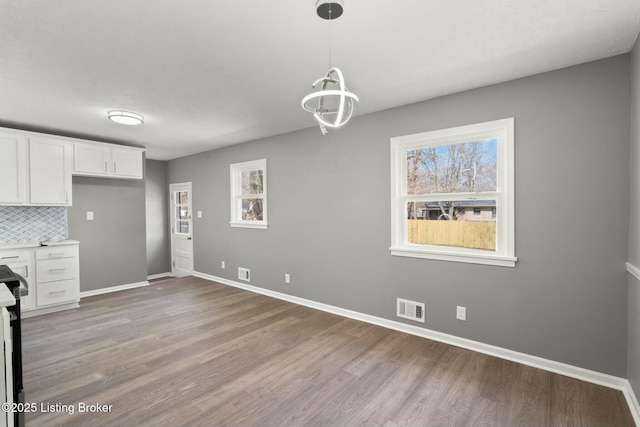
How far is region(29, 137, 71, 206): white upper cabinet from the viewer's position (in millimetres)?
4027

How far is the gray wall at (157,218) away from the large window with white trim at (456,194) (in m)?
5.50

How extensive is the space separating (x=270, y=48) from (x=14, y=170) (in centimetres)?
400

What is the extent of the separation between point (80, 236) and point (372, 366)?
4843 mm

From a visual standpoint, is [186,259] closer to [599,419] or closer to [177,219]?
[177,219]

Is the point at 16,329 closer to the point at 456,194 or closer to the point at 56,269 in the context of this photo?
the point at 56,269

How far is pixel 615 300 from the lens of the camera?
2.29 m

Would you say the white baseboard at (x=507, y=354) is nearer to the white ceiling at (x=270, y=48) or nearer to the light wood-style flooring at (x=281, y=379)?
the light wood-style flooring at (x=281, y=379)

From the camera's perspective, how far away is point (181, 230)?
6660 millimetres

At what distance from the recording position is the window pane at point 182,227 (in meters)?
6.51

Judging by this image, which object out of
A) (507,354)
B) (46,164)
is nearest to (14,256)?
(46,164)

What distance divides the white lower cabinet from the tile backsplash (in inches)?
20.8

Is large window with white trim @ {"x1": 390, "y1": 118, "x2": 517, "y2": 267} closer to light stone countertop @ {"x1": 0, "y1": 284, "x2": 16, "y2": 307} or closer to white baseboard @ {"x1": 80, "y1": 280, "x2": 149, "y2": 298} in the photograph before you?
light stone countertop @ {"x1": 0, "y1": 284, "x2": 16, "y2": 307}

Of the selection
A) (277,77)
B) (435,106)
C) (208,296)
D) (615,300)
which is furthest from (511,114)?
(208,296)

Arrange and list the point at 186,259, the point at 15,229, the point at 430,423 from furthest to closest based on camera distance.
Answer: the point at 186,259
the point at 15,229
the point at 430,423
